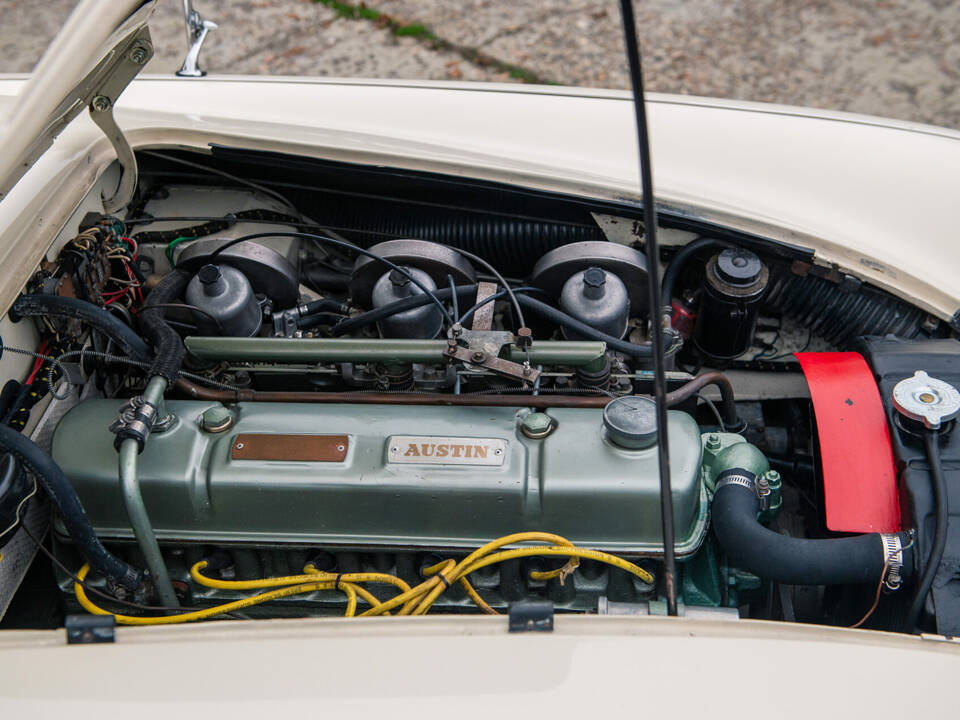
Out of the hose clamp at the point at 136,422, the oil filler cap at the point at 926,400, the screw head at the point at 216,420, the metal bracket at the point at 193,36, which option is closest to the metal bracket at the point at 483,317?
the screw head at the point at 216,420

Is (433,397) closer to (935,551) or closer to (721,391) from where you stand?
(721,391)

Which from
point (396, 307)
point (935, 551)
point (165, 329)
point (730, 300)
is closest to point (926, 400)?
point (935, 551)

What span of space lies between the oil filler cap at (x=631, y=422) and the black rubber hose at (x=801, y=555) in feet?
0.62

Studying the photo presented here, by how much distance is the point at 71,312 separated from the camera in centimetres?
163

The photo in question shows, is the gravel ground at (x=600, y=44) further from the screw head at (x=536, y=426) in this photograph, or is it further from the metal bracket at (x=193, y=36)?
the screw head at (x=536, y=426)

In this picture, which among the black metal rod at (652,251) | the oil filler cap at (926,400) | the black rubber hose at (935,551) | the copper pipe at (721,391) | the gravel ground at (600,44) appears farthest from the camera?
the gravel ground at (600,44)

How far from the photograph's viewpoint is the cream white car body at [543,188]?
120cm

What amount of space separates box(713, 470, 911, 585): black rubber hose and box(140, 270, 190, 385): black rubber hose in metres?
1.01

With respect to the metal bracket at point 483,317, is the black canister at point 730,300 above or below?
above

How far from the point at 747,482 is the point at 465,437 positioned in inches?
19.9

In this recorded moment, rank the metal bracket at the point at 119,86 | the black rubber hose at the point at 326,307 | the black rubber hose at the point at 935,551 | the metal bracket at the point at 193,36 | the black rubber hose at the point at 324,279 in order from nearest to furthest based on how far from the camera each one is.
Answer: the black rubber hose at the point at 935,551
the metal bracket at the point at 119,86
the black rubber hose at the point at 326,307
the black rubber hose at the point at 324,279
the metal bracket at the point at 193,36

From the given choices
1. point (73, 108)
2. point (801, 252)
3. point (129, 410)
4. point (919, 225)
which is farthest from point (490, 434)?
point (919, 225)

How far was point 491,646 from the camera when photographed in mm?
1255

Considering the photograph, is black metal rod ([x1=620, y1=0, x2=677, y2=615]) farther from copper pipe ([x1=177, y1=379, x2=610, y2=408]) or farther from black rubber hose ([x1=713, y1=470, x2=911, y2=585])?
copper pipe ([x1=177, y1=379, x2=610, y2=408])
